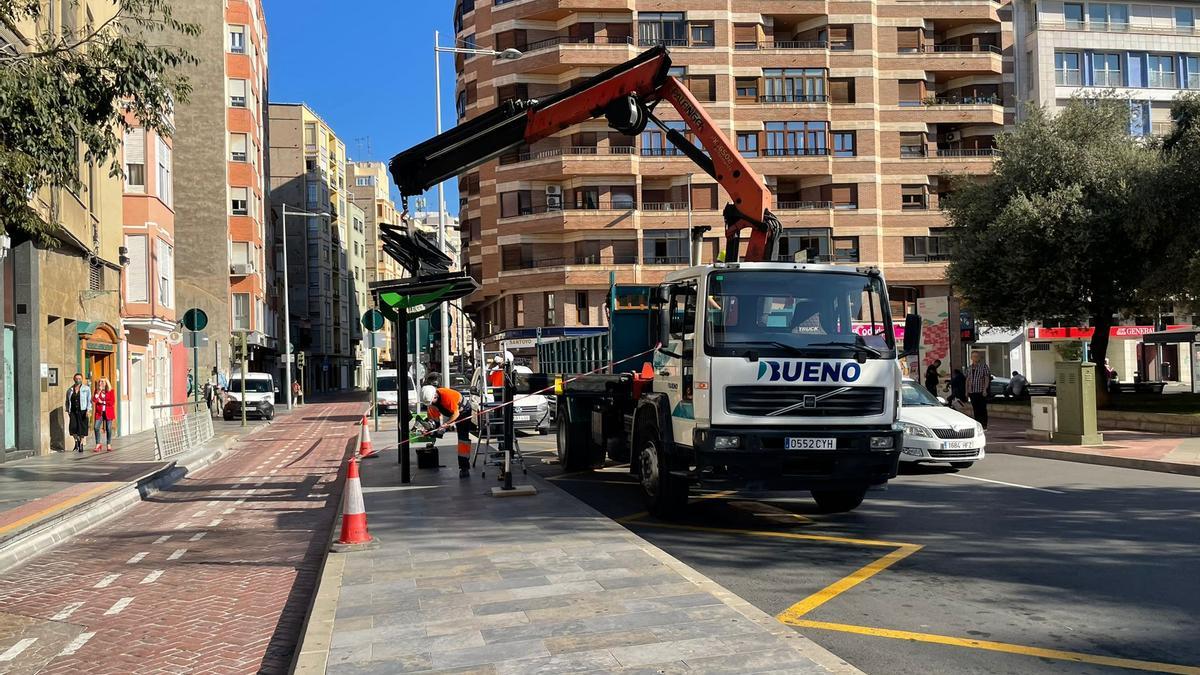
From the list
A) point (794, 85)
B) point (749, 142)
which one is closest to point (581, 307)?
point (749, 142)

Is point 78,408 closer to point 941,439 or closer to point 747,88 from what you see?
point 941,439

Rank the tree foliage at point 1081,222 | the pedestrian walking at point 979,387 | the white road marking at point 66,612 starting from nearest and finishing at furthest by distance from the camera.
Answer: the white road marking at point 66,612
the pedestrian walking at point 979,387
the tree foliage at point 1081,222

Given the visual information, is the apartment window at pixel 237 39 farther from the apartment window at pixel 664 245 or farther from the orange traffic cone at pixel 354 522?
the orange traffic cone at pixel 354 522

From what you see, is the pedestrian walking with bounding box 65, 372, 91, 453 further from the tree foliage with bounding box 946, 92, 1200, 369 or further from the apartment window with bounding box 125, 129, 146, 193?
the tree foliage with bounding box 946, 92, 1200, 369

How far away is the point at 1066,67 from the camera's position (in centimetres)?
5391

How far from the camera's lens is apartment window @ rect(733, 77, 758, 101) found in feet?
171

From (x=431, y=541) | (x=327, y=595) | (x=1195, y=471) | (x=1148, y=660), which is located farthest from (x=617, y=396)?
(x=1195, y=471)

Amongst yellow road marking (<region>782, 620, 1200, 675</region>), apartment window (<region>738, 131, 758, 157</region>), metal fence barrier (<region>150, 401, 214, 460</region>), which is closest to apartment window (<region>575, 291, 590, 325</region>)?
apartment window (<region>738, 131, 758, 157</region>)

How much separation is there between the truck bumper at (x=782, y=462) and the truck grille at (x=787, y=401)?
0.18 metres

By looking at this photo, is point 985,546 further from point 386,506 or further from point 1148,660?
point 386,506

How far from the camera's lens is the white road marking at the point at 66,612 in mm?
7113

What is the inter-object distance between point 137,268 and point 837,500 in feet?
86.0

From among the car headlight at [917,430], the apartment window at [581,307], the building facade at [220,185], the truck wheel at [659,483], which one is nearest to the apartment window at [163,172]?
the building facade at [220,185]

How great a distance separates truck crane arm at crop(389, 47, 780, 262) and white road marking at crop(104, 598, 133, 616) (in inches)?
286
